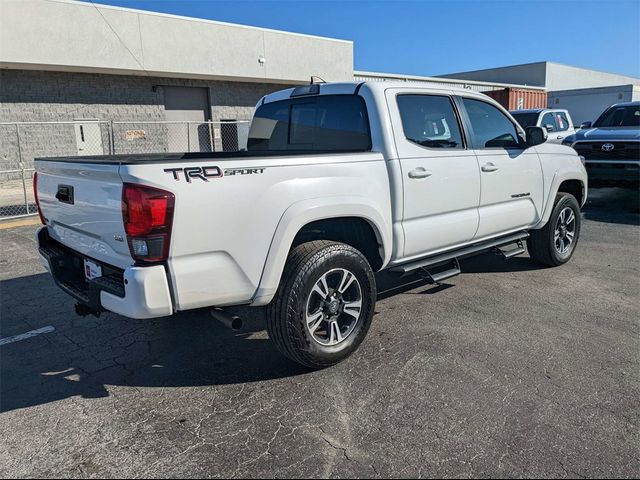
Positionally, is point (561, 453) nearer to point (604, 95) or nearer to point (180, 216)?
point (180, 216)

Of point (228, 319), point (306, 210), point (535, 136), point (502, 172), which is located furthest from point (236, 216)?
point (535, 136)

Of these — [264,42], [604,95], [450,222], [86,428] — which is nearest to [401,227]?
[450,222]

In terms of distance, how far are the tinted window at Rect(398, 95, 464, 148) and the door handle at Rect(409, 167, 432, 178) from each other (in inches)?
9.6

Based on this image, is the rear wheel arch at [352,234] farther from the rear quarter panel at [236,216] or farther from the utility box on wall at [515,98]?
the utility box on wall at [515,98]

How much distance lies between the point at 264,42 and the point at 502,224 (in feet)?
58.4

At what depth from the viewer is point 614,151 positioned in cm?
959

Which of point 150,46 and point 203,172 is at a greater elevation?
point 150,46

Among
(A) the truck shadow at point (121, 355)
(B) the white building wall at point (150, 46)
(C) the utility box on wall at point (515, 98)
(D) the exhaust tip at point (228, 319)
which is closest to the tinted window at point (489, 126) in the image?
(A) the truck shadow at point (121, 355)

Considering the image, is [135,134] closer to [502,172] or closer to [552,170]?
[552,170]

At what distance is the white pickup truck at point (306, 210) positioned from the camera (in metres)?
2.74

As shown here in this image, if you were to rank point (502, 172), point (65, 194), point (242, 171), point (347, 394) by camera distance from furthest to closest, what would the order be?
1. point (502, 172)
2. point (65, 194)
3. point (347, 394)
4. point (242, 171)

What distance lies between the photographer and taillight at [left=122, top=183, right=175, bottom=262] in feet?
8.60

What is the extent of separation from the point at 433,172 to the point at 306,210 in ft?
4.60

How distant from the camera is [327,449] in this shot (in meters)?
2.65
